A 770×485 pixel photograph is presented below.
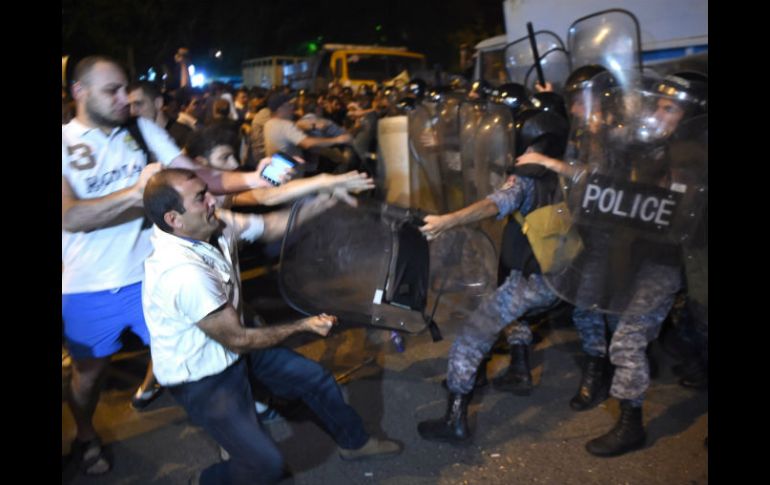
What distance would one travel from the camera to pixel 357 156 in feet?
22.3

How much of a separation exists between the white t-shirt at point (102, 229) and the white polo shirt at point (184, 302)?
0.66 metres

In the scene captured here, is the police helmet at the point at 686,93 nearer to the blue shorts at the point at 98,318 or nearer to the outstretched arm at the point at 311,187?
the outstretched arm at the point at 311,187

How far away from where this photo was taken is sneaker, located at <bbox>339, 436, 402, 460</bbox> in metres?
3.25

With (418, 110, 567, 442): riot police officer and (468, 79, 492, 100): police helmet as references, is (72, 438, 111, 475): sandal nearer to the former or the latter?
(418, 110, 567, 442): riot police officer

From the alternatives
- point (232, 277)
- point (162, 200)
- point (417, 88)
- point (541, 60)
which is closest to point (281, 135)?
point (417, 88)

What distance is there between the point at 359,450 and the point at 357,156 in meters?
4.00

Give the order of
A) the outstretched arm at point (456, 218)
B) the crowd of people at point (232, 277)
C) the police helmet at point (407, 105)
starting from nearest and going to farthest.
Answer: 1. the crowd of people at point (232, 277)
2. the outstretched arm at point (456, 218)
3. the police helmet at point (407, 105)

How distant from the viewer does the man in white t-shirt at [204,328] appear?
8.16 ft

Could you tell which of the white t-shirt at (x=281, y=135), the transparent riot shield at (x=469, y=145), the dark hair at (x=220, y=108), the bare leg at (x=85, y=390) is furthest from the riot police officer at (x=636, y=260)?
the dark hair at (x=220, y=108)

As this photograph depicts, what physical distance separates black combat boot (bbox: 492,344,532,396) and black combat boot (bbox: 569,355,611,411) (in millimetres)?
284

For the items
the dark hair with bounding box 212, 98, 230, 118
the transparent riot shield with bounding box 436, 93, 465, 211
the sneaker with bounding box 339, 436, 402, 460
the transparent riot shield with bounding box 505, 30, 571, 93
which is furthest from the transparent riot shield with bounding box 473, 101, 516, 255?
the dark hair with bounding box 212, 98, 230, 118

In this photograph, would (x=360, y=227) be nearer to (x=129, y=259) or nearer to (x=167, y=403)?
(x=129, y=259)

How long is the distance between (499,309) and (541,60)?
5077 millimetres
